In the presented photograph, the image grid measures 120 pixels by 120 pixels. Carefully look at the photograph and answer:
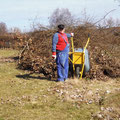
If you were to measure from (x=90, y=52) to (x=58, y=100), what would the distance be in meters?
3.51

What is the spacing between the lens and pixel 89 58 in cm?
787

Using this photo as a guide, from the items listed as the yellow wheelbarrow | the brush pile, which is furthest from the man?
the brush pile

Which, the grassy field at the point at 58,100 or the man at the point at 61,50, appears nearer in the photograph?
the grassy field at the point at 58,100

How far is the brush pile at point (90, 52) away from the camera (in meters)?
7.76

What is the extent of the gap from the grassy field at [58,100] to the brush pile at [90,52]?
0.53 metres

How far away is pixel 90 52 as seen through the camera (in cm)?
815

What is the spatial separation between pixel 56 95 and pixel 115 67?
3.19 m

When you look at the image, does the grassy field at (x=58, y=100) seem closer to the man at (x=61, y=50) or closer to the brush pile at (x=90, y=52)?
the man at (x=61, y=50)

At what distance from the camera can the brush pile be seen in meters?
7.76

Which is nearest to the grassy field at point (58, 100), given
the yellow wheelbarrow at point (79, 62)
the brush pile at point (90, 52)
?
the yellow wheelbarrow at point (79, 62)

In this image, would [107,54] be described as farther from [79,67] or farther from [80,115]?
[80,115]

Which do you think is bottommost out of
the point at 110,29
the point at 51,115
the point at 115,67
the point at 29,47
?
the point at 51,115

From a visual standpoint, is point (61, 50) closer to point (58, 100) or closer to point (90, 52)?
point (90, 52)

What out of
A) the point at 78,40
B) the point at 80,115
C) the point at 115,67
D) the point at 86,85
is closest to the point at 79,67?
the point at 86,85
